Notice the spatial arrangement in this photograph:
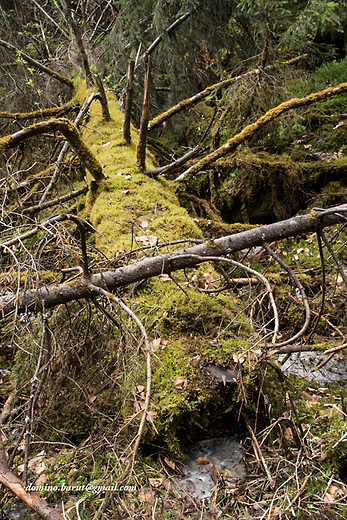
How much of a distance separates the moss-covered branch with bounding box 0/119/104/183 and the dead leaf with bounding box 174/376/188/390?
2.14 meters

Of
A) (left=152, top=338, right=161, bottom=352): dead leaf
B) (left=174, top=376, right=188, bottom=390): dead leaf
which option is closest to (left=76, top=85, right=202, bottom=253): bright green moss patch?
(left=152, top=338, right=161, bottom=352): dead leaf

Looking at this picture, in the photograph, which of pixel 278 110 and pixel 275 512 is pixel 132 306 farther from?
pixel 278 110

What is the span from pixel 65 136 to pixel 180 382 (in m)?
2.68

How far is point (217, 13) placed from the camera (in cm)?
478

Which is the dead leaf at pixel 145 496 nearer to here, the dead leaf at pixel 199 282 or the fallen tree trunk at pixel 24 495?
the fallen tree trunk at pixel 24 495

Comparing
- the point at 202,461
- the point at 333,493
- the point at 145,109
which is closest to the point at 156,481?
the point at 202,461

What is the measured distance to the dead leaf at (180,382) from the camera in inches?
83.9

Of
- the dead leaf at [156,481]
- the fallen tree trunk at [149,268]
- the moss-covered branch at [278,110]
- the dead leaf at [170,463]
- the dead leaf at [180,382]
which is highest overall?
the moss-covered branch at [278,110]

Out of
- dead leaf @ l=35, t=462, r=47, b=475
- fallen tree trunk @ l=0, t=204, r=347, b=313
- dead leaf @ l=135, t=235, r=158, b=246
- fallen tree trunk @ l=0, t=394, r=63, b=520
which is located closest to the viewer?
fallen tree trunk @ l=0, t=394, r=63, b=520

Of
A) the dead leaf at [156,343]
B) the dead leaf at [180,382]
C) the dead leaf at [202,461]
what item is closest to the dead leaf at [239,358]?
the dead leaf at [180,382]

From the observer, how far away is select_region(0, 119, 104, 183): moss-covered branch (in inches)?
98.7

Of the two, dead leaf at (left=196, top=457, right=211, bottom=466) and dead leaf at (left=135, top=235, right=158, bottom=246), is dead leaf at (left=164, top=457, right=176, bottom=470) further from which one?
dead leaf at (left=135, top=235, right=158, bottom=246)

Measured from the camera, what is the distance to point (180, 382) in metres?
2.14

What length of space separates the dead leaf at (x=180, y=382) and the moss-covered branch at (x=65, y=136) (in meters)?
2.14
